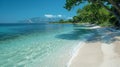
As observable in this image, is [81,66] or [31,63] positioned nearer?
[81,66]

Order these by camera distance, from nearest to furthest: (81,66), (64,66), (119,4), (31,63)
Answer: (81,66) → (64,66) → (31,63) → (119,4)

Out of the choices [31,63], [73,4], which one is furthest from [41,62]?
[73,4]

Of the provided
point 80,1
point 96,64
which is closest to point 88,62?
point 96,64

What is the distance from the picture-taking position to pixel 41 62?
30.5 feet

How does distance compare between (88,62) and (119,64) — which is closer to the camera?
(119,64)

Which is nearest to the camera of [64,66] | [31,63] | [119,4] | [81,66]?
[81,66]

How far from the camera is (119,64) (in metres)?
7.71

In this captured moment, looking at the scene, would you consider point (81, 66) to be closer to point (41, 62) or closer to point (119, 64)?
point (119, 64)

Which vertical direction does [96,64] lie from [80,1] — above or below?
below

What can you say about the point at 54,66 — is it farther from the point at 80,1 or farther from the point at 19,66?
the point at 80,1

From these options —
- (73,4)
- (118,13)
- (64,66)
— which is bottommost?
(64,66)

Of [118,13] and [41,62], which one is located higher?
[118,13]

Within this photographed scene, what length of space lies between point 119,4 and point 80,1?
4.55 meters

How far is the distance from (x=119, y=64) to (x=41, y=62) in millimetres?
3837
